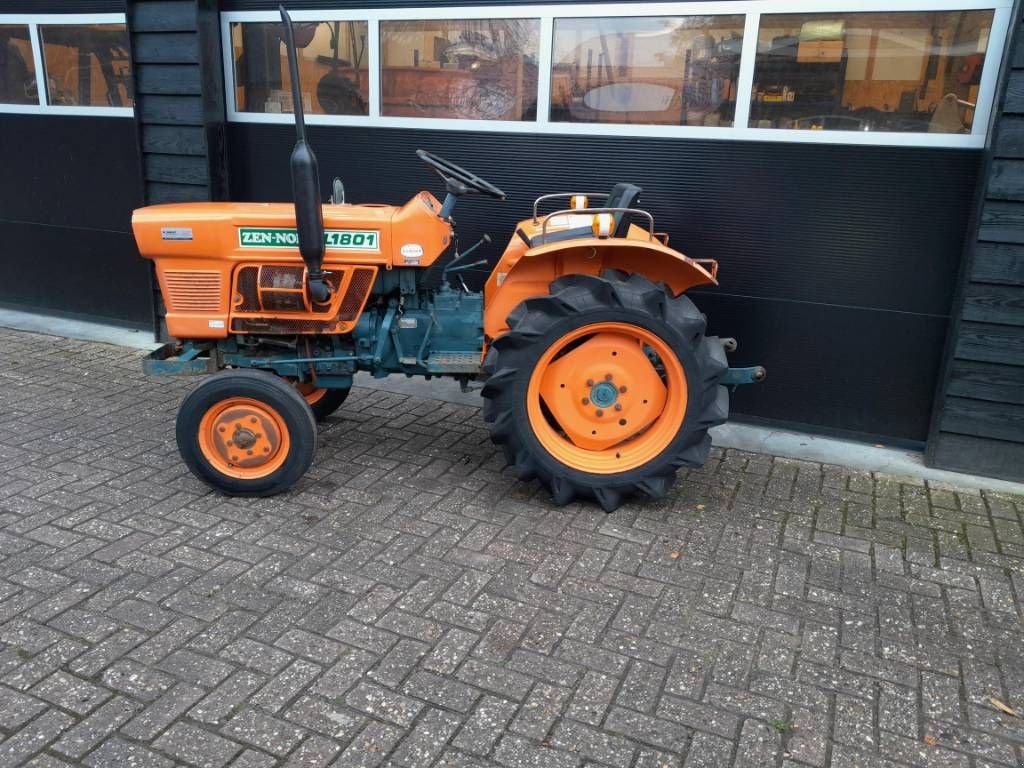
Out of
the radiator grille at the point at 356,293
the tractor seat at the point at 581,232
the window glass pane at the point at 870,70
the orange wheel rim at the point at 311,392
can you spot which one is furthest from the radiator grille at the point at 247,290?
the window glass pane at the point at 870,70

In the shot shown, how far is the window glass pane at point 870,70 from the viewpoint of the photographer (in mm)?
4152

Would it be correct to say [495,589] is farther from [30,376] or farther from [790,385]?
[30,376]

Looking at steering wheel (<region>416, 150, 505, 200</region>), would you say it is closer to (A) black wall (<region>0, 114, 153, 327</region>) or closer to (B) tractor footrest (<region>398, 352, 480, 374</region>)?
(B) tractor footrest (<region>398, 352, 480, 374</region>)

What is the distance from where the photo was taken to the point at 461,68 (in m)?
5.16

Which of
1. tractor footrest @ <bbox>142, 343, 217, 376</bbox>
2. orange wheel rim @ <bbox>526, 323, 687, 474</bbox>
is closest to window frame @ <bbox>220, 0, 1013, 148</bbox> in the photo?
orange wheel rim @ <bbox>526, 323, 687, 474</bbox>

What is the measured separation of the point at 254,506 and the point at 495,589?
128 centimetres

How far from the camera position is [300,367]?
404 centimetres

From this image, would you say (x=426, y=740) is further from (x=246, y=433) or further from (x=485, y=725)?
(x=246, y=433)

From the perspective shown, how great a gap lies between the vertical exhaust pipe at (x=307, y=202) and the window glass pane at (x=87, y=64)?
3.22 meters

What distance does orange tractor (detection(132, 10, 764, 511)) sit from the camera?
3.68 meters

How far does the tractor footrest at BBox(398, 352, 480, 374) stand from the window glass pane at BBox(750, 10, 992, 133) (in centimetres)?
206

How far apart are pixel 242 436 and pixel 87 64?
13.7 ft

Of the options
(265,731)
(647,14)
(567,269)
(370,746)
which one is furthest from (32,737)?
(647,14)

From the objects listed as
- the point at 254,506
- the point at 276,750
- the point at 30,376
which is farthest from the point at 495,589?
the point at 30,376
